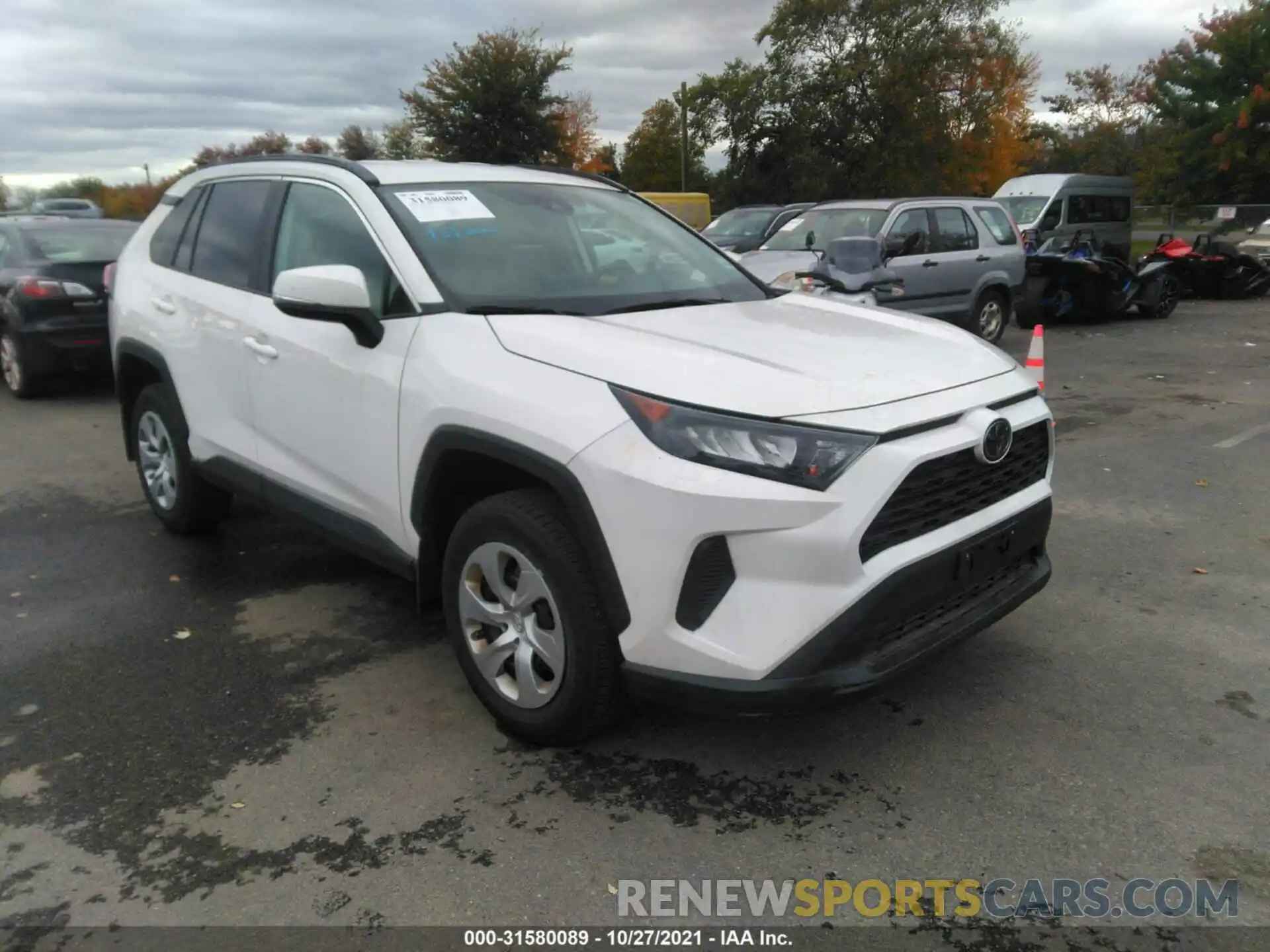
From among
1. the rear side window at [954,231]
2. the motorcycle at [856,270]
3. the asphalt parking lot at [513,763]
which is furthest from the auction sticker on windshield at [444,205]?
the rear side window at [954,231]

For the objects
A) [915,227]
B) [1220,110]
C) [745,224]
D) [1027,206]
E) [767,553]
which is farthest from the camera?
[1220,110]

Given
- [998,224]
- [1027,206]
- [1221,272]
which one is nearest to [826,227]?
[998,224]

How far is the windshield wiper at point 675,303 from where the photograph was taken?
349 cm

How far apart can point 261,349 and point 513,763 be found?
6.37 feet

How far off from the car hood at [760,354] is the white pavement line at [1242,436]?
4412 mm

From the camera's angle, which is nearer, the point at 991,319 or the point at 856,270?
the point at 856,270

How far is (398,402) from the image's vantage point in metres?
3.27

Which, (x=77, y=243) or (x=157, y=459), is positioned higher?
(x=77, y=243)

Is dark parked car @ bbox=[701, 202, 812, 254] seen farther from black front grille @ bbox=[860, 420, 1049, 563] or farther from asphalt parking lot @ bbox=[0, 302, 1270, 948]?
black front grille @ bbox=[860, 420, 1049, 563]

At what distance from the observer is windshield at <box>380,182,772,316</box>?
11.2 ft

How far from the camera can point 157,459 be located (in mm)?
5082

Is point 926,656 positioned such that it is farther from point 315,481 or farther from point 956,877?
point 315,481

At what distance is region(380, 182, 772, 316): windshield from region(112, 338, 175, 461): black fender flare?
67.6 inches

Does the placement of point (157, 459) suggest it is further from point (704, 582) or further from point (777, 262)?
point (777, 262)
